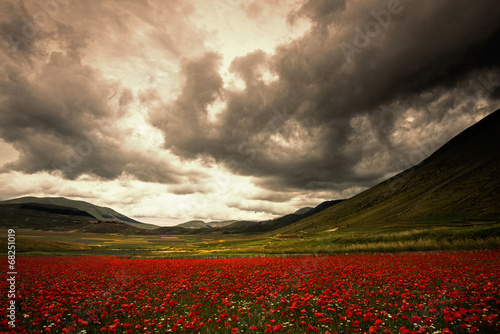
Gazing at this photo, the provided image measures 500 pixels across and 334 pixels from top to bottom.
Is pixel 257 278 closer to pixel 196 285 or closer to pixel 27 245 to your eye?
pixel 196 285

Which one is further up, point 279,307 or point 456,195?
point 456,195

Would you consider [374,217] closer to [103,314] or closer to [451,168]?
[451,168]

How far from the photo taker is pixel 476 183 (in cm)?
13112

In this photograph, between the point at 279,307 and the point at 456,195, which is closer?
the point at 279,307

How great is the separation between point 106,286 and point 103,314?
618 centimetres

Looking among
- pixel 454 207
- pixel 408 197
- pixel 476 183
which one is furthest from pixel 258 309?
pixel 408 197

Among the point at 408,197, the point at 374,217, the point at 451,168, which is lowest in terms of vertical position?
the point at 374,217

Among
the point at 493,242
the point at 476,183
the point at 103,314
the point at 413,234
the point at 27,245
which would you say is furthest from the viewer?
the point at 476,183

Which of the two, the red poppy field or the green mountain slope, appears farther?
the green mountain slope

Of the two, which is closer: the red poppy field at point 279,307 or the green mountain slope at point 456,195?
the red poppy field at point 279,307

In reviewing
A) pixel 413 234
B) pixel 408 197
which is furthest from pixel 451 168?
pixel 413 234

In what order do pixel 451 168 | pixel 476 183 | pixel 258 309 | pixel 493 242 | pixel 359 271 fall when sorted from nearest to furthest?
pixel 258 309, pixel 359 271, pixel 493 242, pixel 476 183, pixel 451 168

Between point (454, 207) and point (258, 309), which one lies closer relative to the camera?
point (258, 309)

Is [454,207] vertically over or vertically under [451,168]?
under
